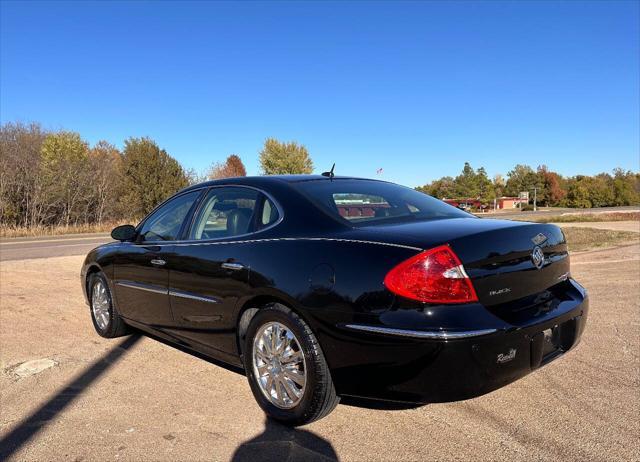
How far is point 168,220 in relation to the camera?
4.56 meters

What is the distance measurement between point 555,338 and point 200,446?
221 cm

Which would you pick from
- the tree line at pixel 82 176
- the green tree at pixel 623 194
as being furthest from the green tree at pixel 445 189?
the tree line at pixel 82 176

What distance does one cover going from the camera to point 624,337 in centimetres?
482

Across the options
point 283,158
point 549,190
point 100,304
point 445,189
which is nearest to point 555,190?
point 549,190

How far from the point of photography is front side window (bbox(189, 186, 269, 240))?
144 inches

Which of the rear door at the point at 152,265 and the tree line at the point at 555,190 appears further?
the tree line at the point at 555,190

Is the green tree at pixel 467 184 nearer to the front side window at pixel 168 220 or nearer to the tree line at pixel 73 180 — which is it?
the tree line at pixel 73 180

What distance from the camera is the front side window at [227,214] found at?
12.0ft

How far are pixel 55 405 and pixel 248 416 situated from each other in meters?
1.41

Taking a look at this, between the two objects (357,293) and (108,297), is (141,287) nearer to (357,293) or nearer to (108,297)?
(108,297)

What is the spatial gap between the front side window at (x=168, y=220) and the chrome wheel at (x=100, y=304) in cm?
93

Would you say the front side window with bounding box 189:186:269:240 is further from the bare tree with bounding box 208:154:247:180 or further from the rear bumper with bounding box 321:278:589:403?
the bare tree with bounding box 208:154:247:180

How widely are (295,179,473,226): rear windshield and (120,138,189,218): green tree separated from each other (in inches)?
1284

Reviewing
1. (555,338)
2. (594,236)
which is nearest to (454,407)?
(555,338)
